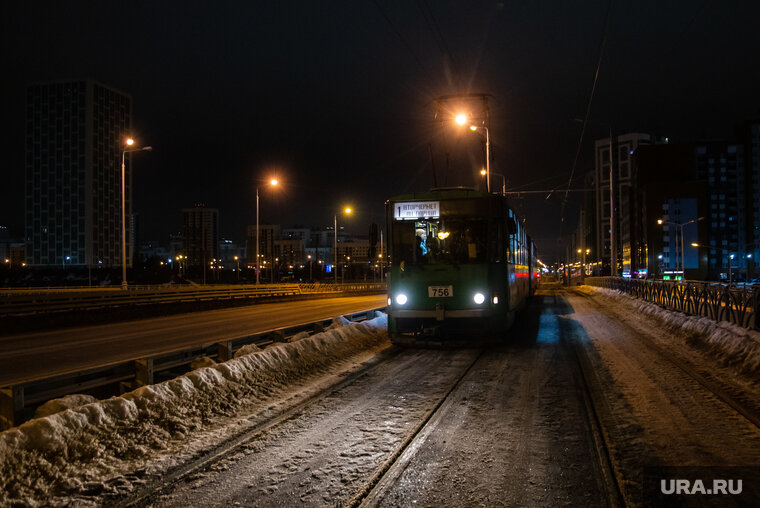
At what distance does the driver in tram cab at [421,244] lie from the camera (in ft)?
43.0

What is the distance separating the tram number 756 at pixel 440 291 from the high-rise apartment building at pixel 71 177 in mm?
125801

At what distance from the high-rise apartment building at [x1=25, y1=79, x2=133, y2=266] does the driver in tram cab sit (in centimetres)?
12536

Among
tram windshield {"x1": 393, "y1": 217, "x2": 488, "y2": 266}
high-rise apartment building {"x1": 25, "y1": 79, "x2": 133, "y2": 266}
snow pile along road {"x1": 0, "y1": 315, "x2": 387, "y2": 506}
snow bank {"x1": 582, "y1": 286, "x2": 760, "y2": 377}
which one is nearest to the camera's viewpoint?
snow pile along road {"x1": 0, "y1": 315, "x2": 387, "y2": 506}

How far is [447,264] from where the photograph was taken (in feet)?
42.4

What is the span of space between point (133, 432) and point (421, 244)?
8.25 metres

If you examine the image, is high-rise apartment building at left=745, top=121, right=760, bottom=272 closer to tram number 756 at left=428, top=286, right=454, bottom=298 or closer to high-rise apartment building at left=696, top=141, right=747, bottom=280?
high-rise apartment building at left=696, top=141, right=747, bottom=280

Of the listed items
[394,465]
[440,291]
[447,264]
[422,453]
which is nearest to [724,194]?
[447,264]

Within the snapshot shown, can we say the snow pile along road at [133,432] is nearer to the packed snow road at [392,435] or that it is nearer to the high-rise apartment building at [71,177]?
the packed snow road at [392,435]

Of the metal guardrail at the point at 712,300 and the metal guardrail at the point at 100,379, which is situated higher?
the metal guardrail at the point at 712,300

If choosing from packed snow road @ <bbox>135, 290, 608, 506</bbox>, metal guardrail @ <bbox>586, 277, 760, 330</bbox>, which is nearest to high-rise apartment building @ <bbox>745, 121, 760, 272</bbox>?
metal guardrail @ <bbox>586, 277, 760, 330</bbox>

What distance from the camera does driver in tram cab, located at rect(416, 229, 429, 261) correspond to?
1310cm

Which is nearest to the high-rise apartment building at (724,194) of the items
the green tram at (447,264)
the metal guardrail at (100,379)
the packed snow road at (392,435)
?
the green tram at (447,264)

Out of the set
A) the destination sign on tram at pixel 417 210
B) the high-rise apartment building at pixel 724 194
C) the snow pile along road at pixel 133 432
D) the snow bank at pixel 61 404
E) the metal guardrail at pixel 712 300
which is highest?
the high-rise apartment building at pixel 724 194

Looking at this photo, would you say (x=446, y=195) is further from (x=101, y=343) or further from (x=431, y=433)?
(x=101, y=343)
